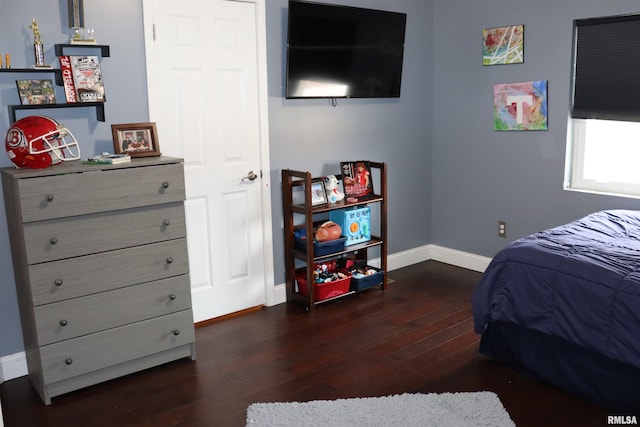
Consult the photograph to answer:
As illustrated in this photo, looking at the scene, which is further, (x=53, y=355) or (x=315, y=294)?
(x=315, y=294)

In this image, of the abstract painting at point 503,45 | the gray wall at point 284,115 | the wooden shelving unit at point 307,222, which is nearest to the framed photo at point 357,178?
the wooden shelving unit at point 307,222

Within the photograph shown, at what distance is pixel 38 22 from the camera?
2922 mm

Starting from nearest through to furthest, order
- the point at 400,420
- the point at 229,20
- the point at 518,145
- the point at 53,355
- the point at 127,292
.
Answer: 1. the point at 400,420
2. the point at 53,355
3. the point at 127,292
4. the point at 229,20
5. the point at 518,145

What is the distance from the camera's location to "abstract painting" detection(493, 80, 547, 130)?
4.17m

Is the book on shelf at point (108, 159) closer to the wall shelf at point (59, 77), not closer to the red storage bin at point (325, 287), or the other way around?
the wall shelf at point (59, 77)

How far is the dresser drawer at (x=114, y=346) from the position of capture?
2.79m

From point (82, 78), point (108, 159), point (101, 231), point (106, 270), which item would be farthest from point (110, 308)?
point (82, 78)

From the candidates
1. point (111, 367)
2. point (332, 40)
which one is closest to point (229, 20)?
point (332, 40)

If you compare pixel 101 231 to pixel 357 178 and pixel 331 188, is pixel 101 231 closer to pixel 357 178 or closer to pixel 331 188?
pixel 331 188

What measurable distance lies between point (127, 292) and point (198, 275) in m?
0.81

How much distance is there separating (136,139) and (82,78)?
1.35 feet

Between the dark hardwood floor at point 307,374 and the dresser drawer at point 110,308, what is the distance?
342 millimetres

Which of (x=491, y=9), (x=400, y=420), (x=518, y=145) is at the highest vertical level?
(x=491, y=9)

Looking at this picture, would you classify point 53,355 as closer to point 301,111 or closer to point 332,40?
point 301,111
